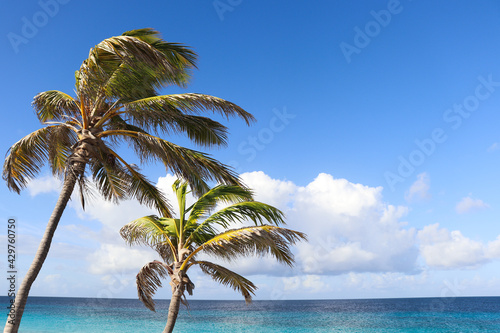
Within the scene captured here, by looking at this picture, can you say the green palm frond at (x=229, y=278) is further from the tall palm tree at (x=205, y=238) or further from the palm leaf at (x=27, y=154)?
the palm leaf at (x=27, y=154)

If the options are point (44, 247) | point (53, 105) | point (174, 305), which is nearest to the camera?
point (44, 247)

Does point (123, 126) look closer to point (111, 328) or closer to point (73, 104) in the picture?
point (73, 104)

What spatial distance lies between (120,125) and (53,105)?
1.58 metres

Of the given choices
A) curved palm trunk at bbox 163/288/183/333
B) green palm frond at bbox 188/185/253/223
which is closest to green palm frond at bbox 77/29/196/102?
green palm frond at bbox 188/185/253/223

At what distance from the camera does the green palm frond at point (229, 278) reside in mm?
8508

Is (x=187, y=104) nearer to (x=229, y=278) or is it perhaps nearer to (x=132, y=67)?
(x=132, y=67)

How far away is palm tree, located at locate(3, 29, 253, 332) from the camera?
7.14 meters

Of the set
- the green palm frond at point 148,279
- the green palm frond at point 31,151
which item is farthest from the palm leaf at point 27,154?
the green palm frond at point 148,279

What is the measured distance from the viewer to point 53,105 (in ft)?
29.1

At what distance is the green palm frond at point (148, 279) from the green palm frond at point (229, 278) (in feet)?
3.55

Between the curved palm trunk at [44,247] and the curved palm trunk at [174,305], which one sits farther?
the curved palm trunk at [174,305]

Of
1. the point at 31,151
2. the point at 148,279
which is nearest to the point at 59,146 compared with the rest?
the point at 31,151

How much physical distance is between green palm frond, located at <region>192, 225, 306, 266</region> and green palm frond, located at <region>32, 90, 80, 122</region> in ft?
13.4

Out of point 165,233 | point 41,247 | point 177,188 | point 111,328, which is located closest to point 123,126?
point 177,188
